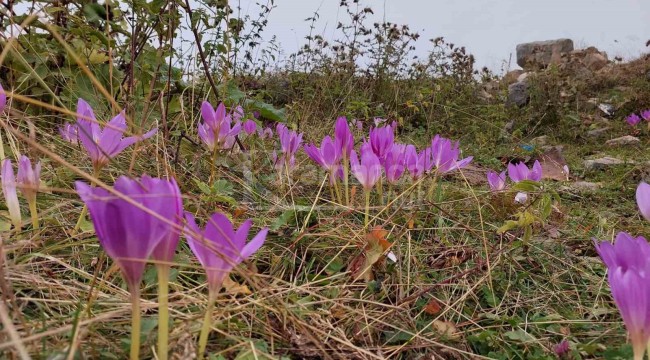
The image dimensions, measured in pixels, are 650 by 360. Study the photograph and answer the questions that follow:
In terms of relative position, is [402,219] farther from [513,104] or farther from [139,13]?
[513,104]

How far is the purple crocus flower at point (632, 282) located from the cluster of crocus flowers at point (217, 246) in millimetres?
473

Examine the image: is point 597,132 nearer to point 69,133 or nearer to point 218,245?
point 69,133

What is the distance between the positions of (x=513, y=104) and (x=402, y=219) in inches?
280

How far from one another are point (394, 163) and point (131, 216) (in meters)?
1.17

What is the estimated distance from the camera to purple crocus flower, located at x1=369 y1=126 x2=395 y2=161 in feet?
5.22

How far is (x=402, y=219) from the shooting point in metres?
1.72

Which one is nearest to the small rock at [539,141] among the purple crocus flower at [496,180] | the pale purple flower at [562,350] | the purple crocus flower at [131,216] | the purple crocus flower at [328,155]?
the purple crocus flower at [496,180]

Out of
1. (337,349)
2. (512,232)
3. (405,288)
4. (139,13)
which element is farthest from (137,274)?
(139,13)

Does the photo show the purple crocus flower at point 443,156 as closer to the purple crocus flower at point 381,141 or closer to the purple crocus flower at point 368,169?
the purple crocus flower at point 381,141

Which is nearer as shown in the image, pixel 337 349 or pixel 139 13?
pixel 337 349

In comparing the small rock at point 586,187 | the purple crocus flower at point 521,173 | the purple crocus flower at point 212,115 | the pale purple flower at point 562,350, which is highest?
the purple crocus flower at point 212,115

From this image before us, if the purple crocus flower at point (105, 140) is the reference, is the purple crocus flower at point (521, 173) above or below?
below

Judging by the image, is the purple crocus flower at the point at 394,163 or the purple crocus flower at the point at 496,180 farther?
the purple crocus flower at the point at 496,180

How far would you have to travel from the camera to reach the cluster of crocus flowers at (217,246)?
25.7 inches
